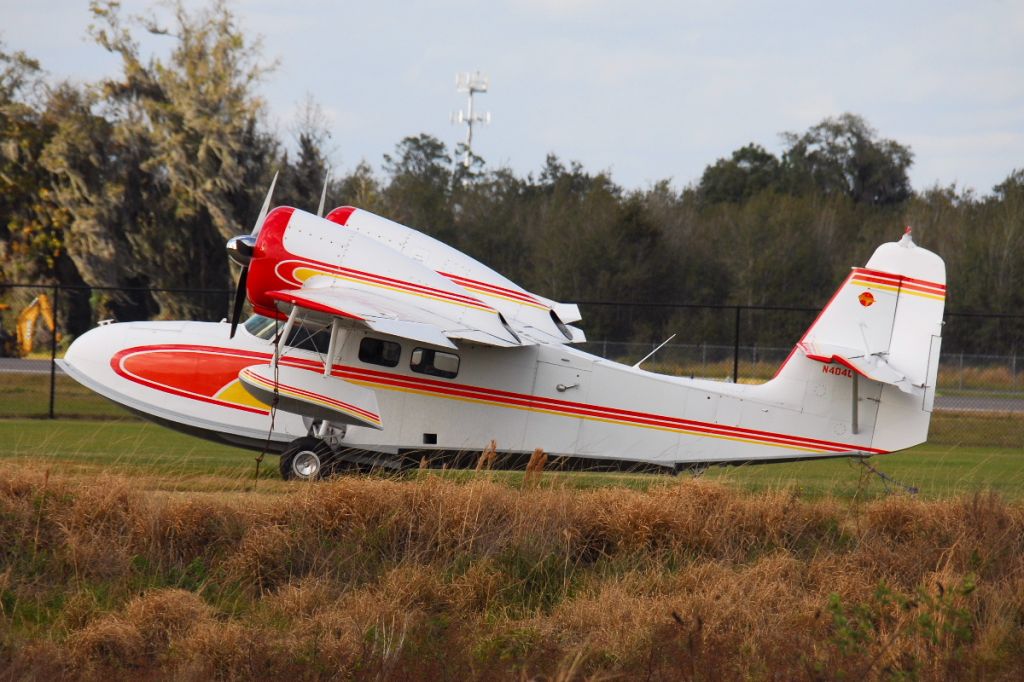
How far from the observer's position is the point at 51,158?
3994 centimetres

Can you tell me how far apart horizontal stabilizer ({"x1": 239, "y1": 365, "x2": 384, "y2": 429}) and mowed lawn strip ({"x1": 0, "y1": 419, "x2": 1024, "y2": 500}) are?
3.30ft

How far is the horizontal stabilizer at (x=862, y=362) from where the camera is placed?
13797 mm

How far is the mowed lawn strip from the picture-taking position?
1345 centimetres

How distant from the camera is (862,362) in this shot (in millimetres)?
14016

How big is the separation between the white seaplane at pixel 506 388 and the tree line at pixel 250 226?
21333 millimetres

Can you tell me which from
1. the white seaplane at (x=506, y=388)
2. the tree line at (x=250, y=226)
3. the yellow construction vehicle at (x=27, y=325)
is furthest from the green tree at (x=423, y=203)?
the white seaplane at (x=506, y=388)

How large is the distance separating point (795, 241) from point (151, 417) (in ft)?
127

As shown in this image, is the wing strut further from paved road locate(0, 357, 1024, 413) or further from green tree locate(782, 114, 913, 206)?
green tree locate(782, 114, 913, 206)

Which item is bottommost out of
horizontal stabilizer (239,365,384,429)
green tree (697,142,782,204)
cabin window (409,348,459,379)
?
horizontal stabilizer (239,365,384,429)

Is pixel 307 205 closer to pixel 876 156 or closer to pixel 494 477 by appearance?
pixel 494 477

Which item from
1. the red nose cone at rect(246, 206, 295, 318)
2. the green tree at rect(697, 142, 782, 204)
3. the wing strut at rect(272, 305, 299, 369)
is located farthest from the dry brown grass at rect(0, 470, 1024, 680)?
the green tree at rect(697, 142, 782, 204)

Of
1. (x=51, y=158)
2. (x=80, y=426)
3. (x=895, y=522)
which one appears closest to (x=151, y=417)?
(x=80, y=426)

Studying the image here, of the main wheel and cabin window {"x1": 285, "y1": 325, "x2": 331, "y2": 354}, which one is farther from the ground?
cabin window {"x1": 285, "y1": 325, "x2": 331, "y2": 354}

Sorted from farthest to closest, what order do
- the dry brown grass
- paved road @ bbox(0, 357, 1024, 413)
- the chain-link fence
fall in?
paved road @ bbox(0, 357, 1024, 413), the chain-link fence, the dry brown grass
